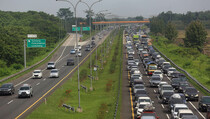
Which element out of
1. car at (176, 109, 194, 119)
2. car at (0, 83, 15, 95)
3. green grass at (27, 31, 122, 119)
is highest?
car at (176, 109, 194, 119)

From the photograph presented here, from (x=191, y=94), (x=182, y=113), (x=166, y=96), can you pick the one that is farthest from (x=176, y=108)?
(x=191, y=94)

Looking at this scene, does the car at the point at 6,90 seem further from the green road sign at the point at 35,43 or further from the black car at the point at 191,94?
the green road sign at the point at 35,43

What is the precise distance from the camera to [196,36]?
127 metres

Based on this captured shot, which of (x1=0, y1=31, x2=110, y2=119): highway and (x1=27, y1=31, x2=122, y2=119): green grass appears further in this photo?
(x1=0, y1=31, x2=110, y2=119): highway

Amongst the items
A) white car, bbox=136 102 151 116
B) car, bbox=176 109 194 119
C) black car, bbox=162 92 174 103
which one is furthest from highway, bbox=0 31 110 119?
car, bbox=176 109 194 119

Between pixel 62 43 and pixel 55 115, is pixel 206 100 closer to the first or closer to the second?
pixel 55 115

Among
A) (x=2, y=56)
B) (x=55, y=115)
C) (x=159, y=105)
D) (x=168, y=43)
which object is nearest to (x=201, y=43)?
(x=168, y=43)

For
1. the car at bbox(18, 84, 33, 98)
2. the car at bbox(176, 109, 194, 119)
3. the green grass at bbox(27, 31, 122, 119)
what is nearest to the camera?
the car at bbox(176, 109, 194, 119)

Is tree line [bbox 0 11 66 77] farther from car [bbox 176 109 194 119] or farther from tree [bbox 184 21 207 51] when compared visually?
car [bbox 176 109 194 119]

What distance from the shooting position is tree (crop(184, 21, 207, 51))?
415 ft

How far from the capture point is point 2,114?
129 feet

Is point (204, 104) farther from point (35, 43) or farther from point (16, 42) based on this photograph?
point (16, 42)

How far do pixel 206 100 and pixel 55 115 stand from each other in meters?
15.6

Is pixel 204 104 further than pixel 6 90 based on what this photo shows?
No
